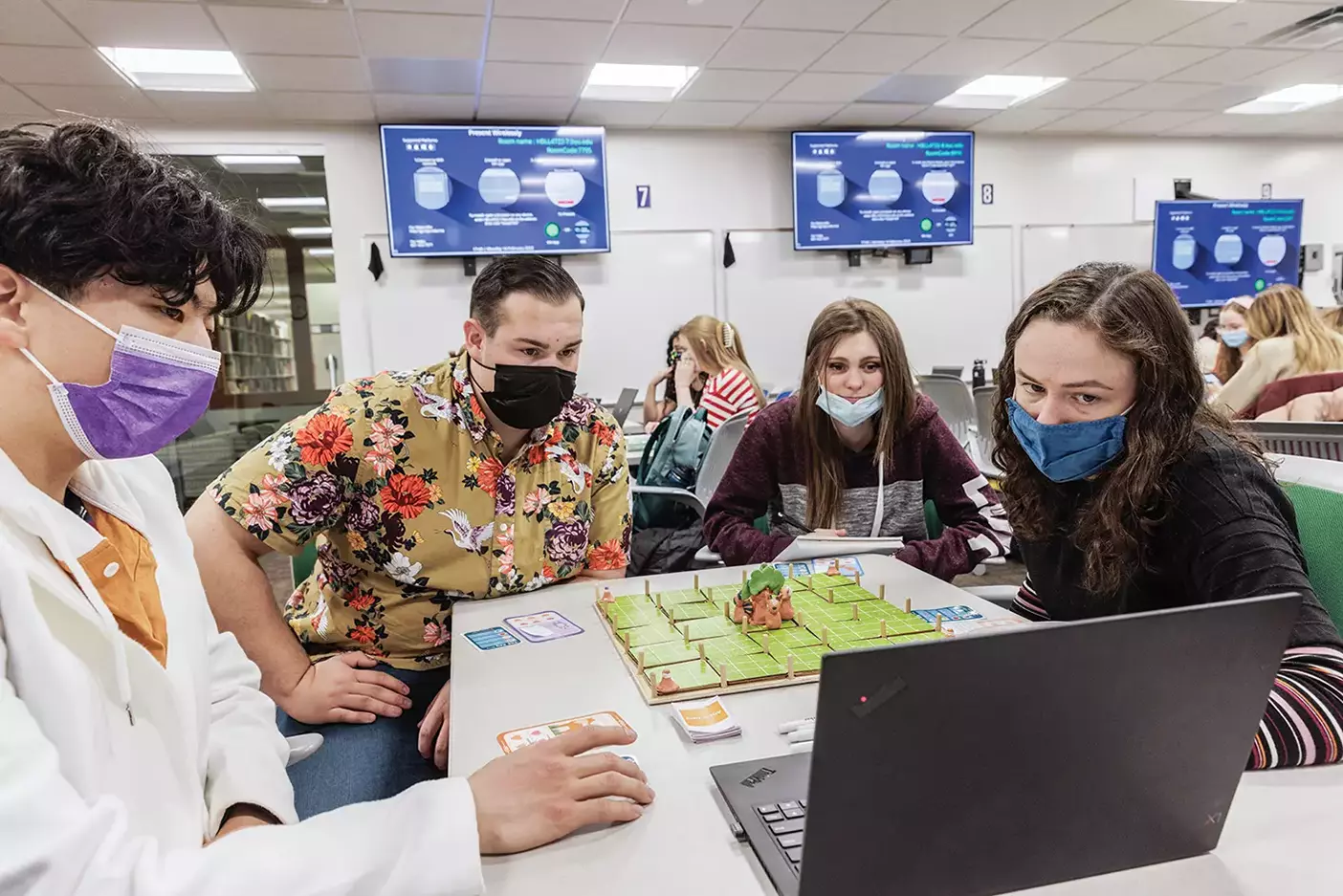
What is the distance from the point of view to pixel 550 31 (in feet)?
13.0

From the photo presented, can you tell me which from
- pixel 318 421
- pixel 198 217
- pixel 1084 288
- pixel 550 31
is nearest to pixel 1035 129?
pixel 550 31

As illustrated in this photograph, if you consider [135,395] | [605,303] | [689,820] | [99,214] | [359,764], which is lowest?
[359,764]

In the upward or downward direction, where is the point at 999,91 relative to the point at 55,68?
upward

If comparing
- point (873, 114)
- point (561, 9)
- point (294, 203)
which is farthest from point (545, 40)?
point (294, 203)

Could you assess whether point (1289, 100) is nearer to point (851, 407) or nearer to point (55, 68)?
point (851, 407)

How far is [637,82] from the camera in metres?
4.95

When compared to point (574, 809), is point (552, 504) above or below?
above

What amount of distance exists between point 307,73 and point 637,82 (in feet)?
6.13

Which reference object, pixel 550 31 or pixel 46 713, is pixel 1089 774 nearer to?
pixel 46 713

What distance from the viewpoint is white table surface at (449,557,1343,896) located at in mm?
720

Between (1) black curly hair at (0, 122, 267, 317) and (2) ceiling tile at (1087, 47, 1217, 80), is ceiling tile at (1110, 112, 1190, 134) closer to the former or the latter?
(2) ceiling tile at (1087, 47, 1217, 80)

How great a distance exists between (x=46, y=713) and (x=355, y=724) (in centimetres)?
84

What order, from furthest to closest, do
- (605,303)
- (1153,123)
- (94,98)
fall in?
1. (1153,123)
2. (605,303)
3. (94,98)

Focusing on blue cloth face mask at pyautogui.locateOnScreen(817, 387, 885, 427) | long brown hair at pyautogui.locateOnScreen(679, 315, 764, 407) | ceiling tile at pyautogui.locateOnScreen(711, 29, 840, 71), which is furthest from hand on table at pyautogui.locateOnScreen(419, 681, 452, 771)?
ceiling tile at pyautogui.locateOnScreen(711, 29, 840, 71)
